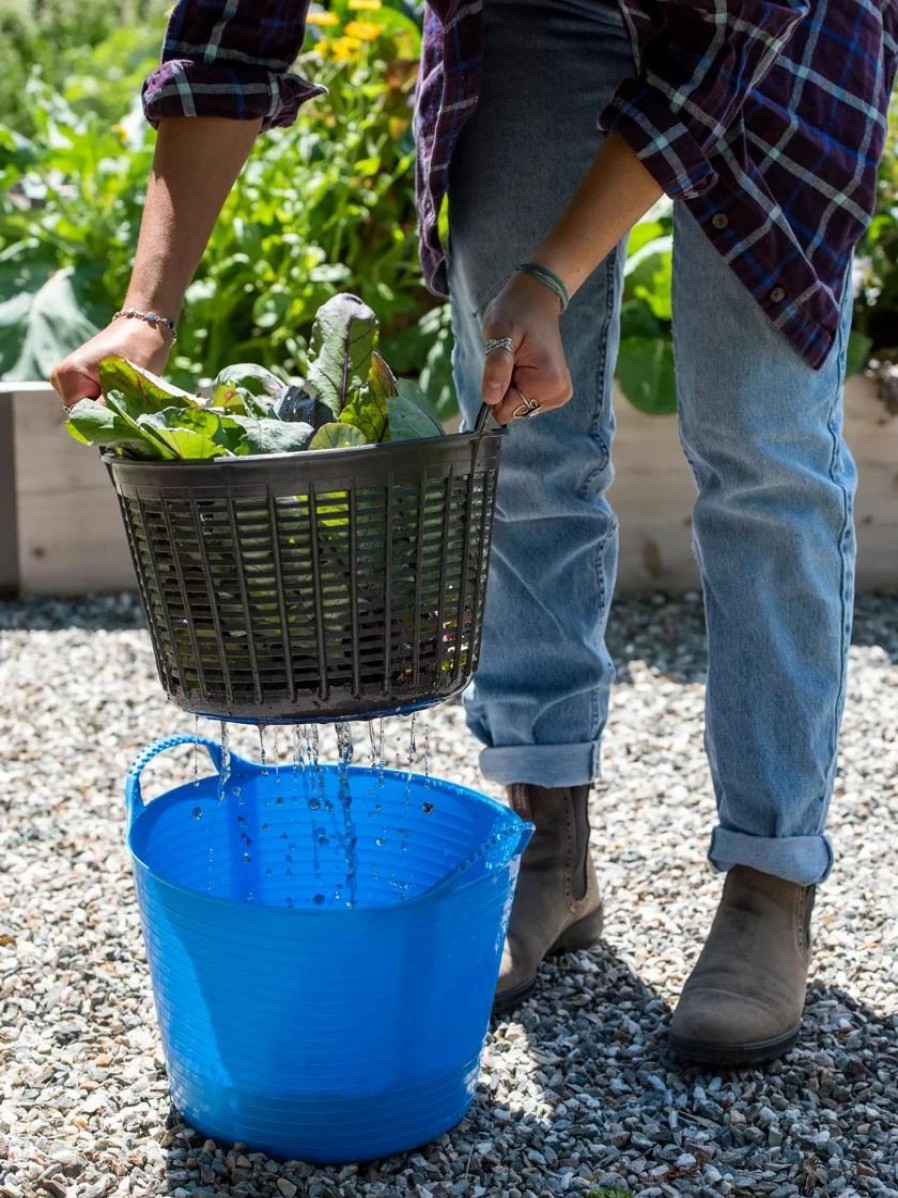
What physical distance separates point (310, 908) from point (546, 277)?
737 mm

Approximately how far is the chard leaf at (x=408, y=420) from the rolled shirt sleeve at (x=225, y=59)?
1.67ft

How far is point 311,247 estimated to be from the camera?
13.3 feet

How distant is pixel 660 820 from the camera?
9.03 ft

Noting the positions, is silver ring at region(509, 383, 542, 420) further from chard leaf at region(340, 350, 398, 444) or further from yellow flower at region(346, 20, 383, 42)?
yellow flower at region(346, 20, 383, 42)

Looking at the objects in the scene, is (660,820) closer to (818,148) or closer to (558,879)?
(558,879)

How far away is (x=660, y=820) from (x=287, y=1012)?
1205 mm

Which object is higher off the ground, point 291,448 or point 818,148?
point 818,148

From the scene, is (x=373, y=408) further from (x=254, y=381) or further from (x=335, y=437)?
(x=254, y=381)

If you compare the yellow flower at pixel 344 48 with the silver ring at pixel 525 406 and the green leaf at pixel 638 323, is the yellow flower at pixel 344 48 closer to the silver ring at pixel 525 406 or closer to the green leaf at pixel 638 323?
the green leaf at pixel 638 323

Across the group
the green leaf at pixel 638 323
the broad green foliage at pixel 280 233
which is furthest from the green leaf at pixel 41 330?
the green leaf at pixel 638 323

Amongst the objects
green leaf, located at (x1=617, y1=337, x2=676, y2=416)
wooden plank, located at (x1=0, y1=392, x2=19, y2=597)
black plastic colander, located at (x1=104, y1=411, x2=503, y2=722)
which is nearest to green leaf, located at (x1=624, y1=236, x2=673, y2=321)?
green leaf, located at (x1=617, y1=337, x2=676, y2=416)

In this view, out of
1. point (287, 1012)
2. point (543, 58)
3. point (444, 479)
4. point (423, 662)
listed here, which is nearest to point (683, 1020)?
point (287, 1012)

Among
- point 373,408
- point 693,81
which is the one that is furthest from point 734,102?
point 373,408

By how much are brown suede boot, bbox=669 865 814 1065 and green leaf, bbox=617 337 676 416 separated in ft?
6.30
